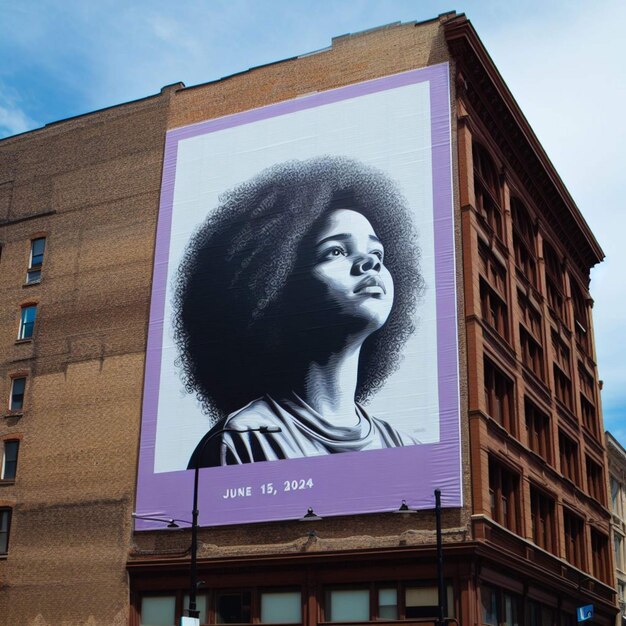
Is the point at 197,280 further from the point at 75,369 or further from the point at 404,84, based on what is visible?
the point at 404,84

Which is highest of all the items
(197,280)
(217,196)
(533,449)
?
(217,196)

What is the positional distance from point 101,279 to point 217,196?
7.67 meters

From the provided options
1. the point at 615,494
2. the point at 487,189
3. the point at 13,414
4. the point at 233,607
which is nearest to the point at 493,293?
the point at 487,189

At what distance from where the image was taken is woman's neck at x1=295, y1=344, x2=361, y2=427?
44.4 meters

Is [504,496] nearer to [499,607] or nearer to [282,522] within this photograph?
[499,607]

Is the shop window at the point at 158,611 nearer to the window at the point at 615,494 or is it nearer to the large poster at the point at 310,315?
the large poster at the point at 310,315

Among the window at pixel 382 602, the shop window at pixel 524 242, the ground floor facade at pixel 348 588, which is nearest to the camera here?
the ground floor facade at pixel 348 588

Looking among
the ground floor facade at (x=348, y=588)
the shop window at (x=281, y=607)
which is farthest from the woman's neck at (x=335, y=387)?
the shop window at (x=281, y=607)

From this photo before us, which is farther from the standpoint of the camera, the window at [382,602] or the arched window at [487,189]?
the arched window at [487,189]

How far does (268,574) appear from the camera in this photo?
142 ft

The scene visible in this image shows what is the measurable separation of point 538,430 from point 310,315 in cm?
1493

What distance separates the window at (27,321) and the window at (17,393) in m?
2.54

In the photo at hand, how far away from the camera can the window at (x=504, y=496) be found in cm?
4387

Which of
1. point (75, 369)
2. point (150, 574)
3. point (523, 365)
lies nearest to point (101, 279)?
point (75, 369)
